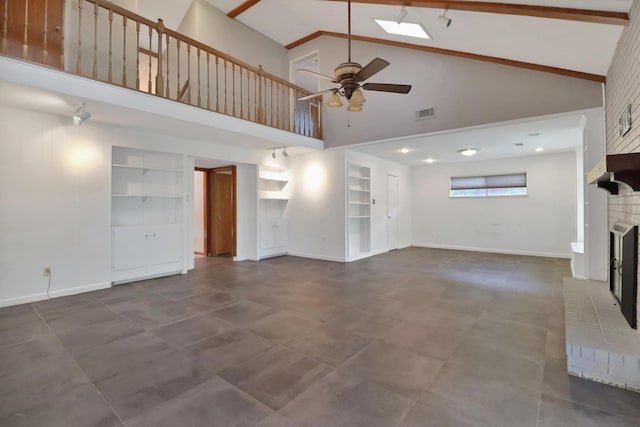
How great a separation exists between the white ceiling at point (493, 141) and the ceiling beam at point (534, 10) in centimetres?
198

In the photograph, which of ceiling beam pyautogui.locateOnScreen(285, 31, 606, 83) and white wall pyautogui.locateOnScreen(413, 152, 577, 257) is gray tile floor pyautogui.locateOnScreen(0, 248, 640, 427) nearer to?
ceiling beam pyautogui.locateOnScreen(285, 31, 606, 83)

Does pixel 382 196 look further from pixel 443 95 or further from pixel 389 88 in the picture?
pixel 389 88

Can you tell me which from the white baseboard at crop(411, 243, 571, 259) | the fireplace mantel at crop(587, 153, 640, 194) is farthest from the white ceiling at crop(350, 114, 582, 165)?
the fireplace mantel at crop(587, 153, 640, 194)

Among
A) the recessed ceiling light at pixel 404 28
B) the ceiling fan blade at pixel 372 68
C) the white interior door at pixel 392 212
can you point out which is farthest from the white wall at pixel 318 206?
the ceiling fan blade at pixel 372 68

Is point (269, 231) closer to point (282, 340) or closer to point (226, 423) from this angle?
point (282, 340)

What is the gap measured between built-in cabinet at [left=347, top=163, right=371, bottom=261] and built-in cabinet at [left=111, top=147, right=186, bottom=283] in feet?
12.7

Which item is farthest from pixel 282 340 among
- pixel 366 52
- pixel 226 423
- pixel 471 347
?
pixel 366 52

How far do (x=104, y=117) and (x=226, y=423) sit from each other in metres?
4.51

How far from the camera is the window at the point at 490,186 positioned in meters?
8.05

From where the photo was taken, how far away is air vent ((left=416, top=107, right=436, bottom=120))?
5.52 m

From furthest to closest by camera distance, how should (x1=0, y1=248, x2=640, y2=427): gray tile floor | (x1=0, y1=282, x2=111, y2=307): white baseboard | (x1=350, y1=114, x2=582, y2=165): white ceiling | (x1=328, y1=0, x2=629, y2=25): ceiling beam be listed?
1. (x1=350, y1=114, x2=582, y2=165): white ceiling
2. (x1=0, y1=282, x2=111, y2=307): white baseboard
3. (x1=328, y1=0, x2=629, y2=25): ceiling beam
4. (x1=0, y1=248, x2=640, y2=427): gray tile floor

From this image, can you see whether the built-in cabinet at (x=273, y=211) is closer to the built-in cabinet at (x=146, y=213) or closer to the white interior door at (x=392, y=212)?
the built-in cabinet at (x=146, y=213)

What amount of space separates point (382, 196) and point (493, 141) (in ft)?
9.80

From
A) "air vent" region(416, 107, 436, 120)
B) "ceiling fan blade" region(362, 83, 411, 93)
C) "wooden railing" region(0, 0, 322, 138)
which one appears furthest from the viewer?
"air vent" region(416, 107, 436, 120)
